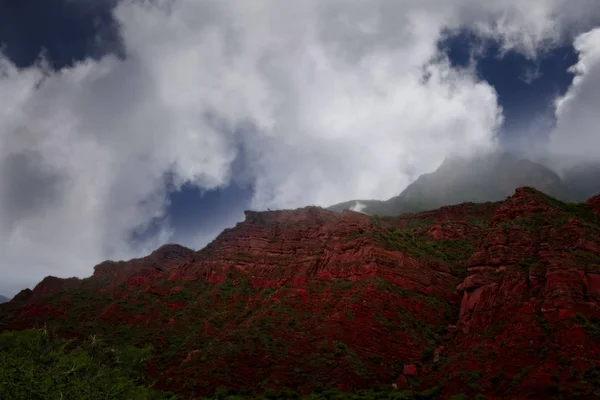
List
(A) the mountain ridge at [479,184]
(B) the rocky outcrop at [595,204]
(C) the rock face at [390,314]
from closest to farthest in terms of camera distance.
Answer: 1. (C) the rock face at [390,314]
2. (B) the rocky outcrop at [595,204]
3. (A) the mountain ridge at [479,184]

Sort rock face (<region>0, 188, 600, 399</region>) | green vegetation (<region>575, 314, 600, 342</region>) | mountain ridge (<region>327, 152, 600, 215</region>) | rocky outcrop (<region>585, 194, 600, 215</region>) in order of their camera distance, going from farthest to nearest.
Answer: mountain ridge (<region>327, 152, 600, 215</region>), rocky outcrop (<region>585, 194, 600, 215</region>), rock face (<region>0, 188, 600, 399</region>), green vegetation (<region>575, 314, 600, 342</region>)

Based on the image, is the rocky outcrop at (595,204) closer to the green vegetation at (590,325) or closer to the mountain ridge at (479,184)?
the green vegetation at (590,325)

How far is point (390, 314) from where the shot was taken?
50.7 metres

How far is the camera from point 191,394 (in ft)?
140

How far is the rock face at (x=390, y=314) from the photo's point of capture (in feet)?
121

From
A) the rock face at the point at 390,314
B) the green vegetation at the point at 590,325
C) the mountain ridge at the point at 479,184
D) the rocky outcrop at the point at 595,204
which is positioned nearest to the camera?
the green vegetation at the point at 590,325

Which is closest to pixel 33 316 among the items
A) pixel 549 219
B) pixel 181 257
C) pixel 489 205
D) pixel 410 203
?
pixel 181 257

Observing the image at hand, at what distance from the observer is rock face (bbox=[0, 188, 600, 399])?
36750mm

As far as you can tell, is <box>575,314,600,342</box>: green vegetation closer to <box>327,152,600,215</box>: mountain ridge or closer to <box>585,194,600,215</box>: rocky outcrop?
<box>585,194,600,215</box>: rocky outcrop

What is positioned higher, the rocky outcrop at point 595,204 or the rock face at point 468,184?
the rock face at point 468,184

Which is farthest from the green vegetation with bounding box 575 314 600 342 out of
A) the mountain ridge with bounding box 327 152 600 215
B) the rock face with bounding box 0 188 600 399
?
the mountain ridge with bounding box 327 152 600 215

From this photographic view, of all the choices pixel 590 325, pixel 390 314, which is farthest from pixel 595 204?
pixel 390 314

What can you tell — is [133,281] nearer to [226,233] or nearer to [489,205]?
[226,233]

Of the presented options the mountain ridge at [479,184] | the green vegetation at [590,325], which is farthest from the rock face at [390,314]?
the mountain ridge at [479,184]
